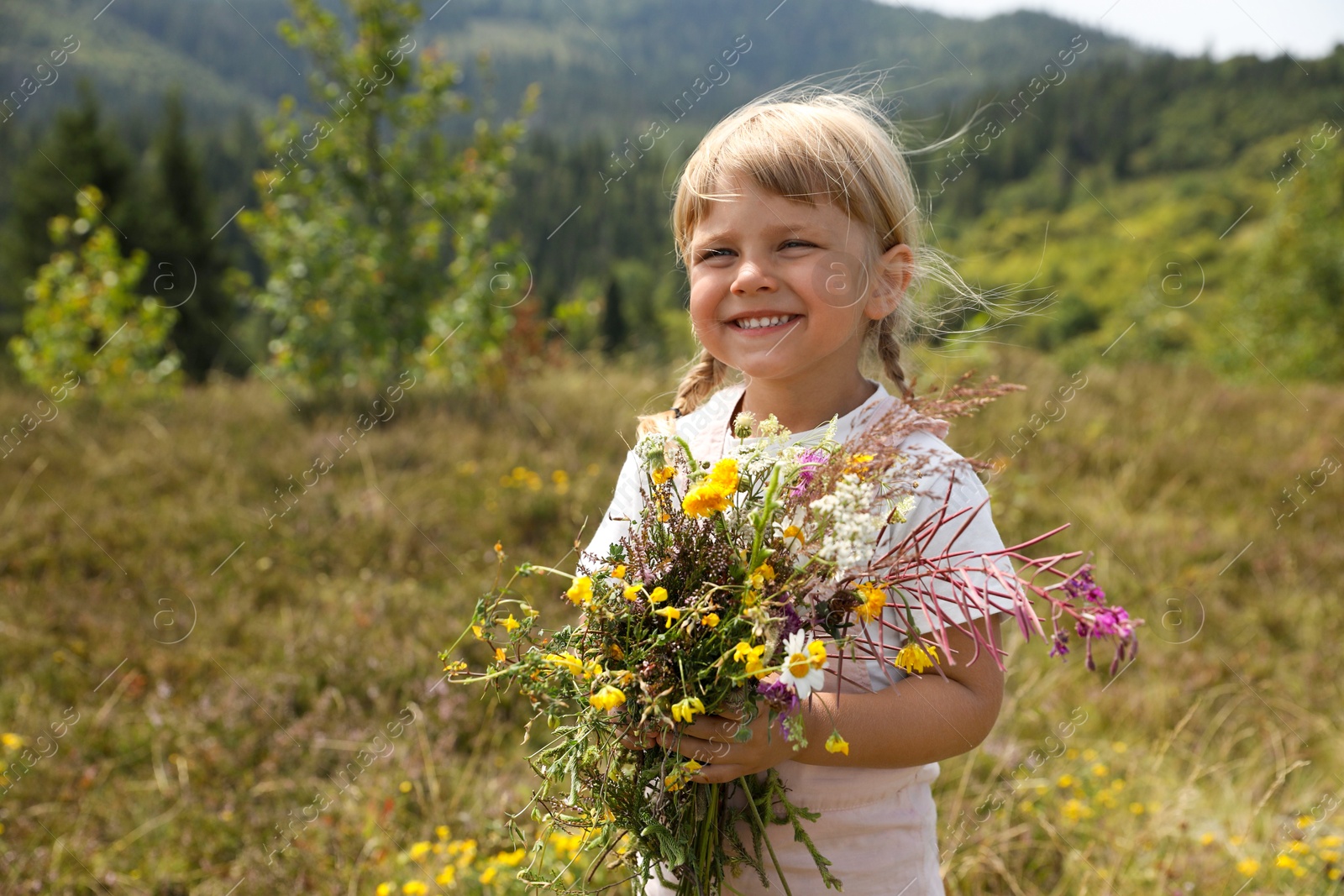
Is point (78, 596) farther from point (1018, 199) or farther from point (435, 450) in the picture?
point (1018, 199)

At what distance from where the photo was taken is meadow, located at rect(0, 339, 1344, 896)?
8.98 ft

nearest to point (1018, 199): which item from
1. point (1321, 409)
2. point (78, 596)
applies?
point (1321, 409)

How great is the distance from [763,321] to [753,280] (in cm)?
9

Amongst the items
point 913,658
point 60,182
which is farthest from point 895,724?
point 60,182

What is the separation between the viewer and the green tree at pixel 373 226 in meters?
6.45

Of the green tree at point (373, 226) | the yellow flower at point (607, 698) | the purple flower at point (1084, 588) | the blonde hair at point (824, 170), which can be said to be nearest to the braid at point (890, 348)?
the blonde hair at point (824, 170)

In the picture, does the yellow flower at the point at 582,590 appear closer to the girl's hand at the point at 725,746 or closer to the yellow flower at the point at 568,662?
the yellow flower at the point at 568,662

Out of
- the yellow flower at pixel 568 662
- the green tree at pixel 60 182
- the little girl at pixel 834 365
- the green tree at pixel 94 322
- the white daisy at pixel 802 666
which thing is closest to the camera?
the white daisy at pixel 802 666

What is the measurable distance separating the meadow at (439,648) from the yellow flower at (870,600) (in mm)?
540

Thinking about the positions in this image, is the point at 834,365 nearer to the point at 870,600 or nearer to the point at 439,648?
the point at 870,600

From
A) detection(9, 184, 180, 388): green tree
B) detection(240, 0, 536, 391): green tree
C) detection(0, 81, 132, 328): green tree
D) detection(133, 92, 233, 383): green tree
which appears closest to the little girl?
detection(240, 0, 536, 391): green tree

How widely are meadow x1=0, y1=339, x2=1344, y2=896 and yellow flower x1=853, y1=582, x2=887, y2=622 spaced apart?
54 centimetres

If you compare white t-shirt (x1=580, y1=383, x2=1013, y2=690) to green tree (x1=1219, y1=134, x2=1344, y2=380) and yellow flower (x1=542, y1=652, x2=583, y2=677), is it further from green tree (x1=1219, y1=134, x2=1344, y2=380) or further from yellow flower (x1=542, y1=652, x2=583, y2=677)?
green tree (x1=1219, y1=134, x2=1344, y2=380)

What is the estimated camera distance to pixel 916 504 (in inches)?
54.2
